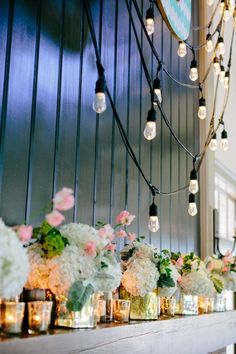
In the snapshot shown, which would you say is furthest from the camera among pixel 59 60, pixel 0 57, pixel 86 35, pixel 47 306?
pixel 86 35

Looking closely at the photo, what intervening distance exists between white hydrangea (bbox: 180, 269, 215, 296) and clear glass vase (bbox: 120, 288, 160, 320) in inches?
14.2

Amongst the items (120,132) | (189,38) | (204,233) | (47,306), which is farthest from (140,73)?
(47,306)

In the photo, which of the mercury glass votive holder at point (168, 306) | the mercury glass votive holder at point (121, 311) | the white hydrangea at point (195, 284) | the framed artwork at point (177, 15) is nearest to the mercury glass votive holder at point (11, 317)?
the mercury glass votive holder at point (121, 311)

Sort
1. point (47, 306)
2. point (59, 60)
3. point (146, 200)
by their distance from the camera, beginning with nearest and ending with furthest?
point (47, 306) → point (59, 60) → point (146, 200)

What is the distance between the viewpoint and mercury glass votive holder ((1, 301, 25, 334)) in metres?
1.34

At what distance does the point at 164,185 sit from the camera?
3070mm

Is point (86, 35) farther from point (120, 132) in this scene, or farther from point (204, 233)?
point (204, 233)

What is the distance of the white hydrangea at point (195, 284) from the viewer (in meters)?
2.40

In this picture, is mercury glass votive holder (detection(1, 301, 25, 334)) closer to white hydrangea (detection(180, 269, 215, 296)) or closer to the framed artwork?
white hydrangea (detection(180, 269, 215, 296))

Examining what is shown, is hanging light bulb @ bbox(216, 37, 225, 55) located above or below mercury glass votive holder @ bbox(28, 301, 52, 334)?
above

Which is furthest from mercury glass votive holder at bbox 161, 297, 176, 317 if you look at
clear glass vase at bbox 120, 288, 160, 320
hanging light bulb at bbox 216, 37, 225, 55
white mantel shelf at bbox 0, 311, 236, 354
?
hanging light bulb at bbox 216, 37, 225, 55

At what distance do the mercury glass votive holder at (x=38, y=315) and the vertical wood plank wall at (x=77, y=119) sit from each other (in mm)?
379

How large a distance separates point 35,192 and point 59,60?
0.55 meters

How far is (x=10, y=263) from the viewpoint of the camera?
1.25m
